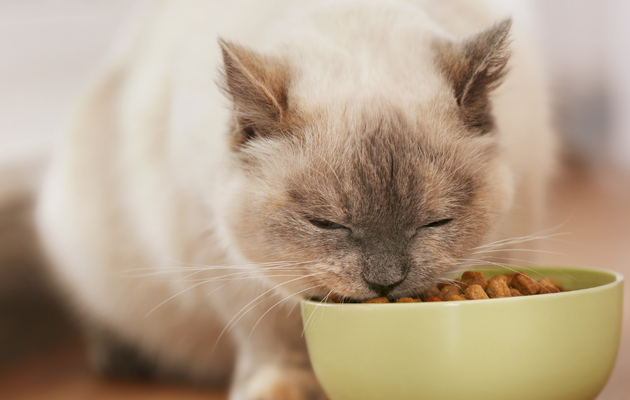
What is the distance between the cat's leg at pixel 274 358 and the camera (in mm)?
1188

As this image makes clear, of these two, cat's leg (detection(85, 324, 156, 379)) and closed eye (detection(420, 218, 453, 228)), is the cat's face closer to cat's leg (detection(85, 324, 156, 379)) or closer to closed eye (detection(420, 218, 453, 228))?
closed eye (detection(420, 218, 453, 228))

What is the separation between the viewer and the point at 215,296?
1271 mm

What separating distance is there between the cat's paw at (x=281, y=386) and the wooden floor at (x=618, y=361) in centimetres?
11

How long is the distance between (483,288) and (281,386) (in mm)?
440

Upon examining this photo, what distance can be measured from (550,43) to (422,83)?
1.60 m

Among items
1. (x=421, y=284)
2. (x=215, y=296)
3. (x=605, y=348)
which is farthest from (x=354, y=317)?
(x=215, y=296)

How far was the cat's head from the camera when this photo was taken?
0.92 meters

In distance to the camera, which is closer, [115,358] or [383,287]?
[383,287]

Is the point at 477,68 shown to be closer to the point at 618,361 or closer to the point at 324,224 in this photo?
the point at 324,224

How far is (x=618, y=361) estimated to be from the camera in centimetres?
121

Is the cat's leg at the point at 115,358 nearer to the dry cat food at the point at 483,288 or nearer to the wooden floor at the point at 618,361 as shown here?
the wooden floor at the point at 618,361

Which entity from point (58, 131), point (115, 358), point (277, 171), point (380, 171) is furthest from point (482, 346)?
point (58, 131)

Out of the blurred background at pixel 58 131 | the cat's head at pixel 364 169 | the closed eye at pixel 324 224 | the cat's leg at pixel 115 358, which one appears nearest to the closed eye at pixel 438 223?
the cat's head at pixel 364 169

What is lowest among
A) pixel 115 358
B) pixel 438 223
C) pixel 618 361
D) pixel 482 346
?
pixel 115 358
